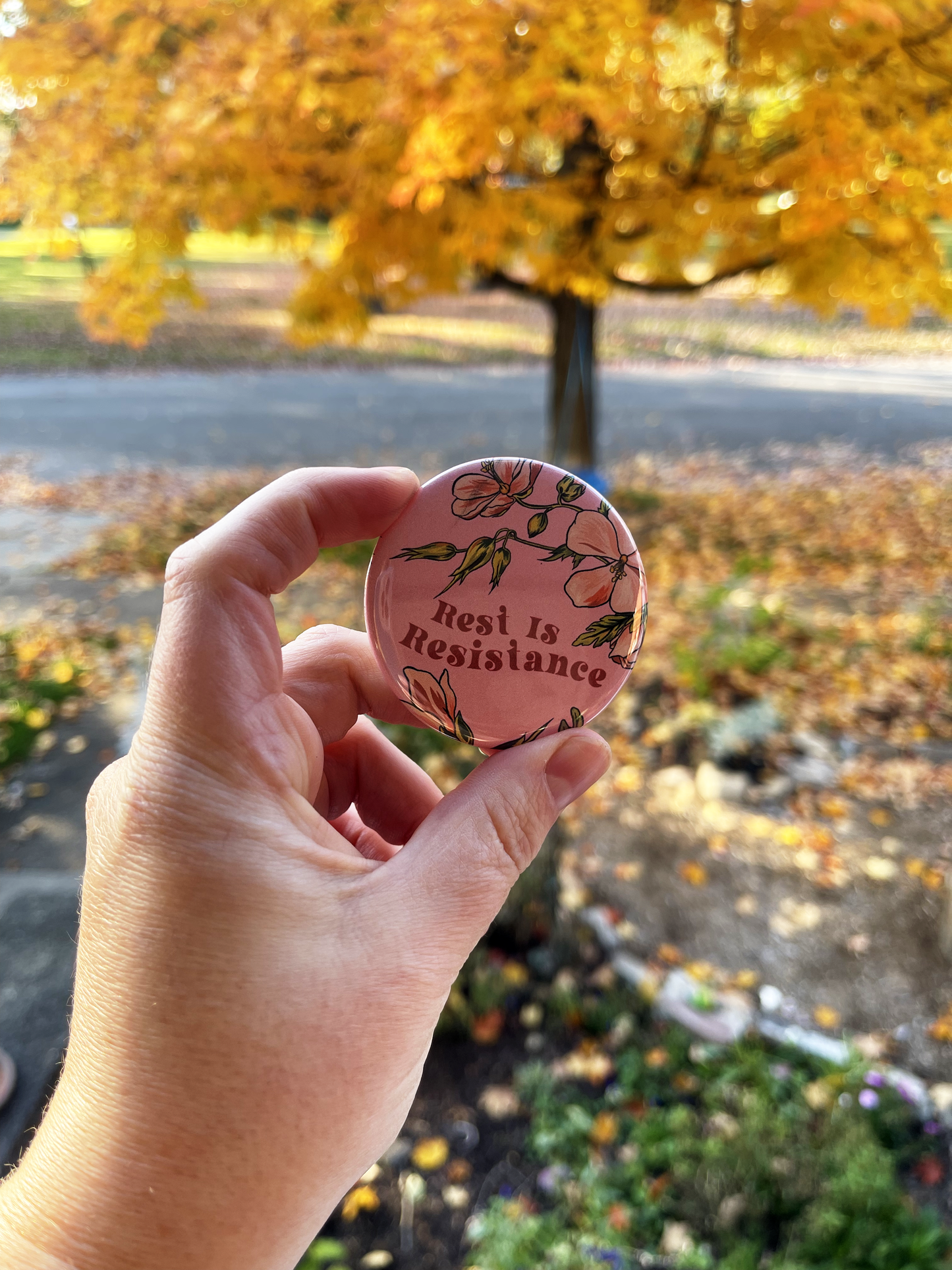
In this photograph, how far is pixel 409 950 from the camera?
1118 millimetres

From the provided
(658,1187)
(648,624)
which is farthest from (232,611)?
(648,624)

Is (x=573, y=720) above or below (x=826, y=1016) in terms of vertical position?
above

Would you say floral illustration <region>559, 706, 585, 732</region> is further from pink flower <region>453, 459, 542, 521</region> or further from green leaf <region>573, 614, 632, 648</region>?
pink flower <region>453, 459, 542, 521</region>

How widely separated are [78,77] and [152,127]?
0.40 metres

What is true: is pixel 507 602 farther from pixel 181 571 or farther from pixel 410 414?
pixel 410 414

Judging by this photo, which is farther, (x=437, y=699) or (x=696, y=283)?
(x=696, y=283)

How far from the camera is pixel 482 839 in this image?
4.04 ft

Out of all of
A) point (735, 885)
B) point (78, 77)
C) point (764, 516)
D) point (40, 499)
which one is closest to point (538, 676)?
point (735, 885)

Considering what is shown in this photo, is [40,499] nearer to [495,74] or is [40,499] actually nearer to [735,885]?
[495,74]

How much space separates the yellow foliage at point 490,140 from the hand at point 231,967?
3.07 m

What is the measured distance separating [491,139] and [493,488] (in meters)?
2.69

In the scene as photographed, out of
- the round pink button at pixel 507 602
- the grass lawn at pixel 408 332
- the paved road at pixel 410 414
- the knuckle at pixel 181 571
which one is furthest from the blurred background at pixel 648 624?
the grass lawn at pixel 408 332

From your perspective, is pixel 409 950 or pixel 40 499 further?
pixel 40 499

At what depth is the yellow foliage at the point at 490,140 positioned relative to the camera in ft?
11.4
